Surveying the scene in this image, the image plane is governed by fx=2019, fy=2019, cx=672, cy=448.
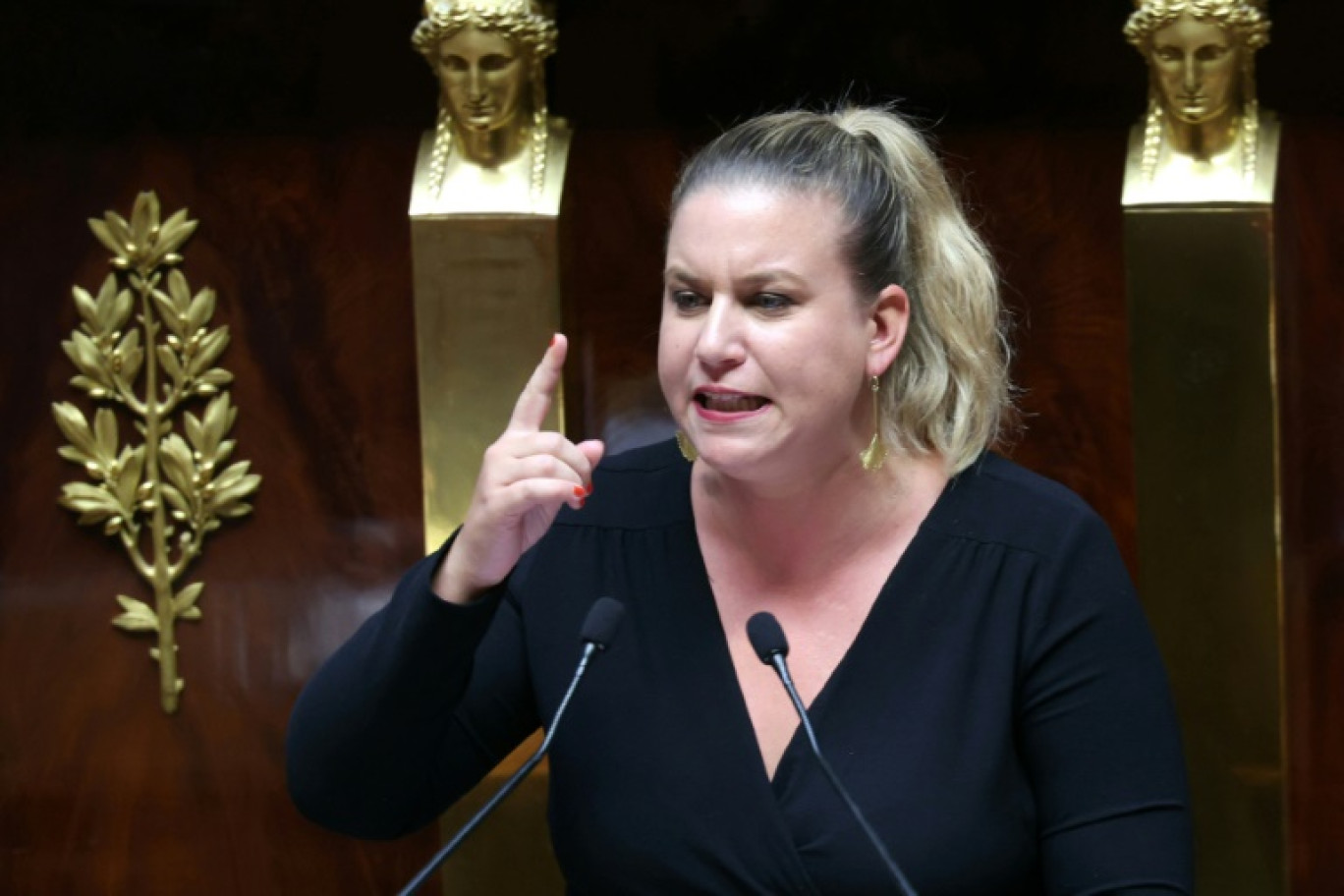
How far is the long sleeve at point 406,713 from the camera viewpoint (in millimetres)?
1464

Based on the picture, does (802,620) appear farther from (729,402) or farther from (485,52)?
(485,52)

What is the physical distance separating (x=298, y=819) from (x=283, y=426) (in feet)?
1.38

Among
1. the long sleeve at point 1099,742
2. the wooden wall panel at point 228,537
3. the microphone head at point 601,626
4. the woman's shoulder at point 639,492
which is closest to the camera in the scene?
the microphone head at point 601,626

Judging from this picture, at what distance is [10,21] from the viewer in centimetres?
209

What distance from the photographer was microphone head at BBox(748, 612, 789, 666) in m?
1.30

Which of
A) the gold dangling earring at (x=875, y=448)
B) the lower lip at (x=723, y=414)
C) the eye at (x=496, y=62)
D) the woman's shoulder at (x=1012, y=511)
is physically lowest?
the woman's shoulder at (x=1012, y=511)

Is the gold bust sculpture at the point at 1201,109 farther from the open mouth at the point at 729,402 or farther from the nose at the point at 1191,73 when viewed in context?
the open mouth at the point at 729,402

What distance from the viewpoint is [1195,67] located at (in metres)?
1.83

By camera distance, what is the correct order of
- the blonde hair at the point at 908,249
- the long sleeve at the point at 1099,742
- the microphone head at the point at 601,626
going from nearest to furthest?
1. the microphone head at the point at 601,626
2. the long sleeve at the point at 1099,742
3. the blonde hair at the point at 908,249

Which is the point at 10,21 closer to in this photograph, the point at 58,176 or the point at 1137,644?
the point at 58,176

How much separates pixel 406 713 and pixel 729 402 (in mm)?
331

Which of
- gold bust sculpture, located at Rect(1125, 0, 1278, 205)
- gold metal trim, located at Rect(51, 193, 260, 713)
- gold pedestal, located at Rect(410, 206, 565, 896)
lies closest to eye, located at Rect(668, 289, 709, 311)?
gold pedestal, located at Rect(410, 206, 565, 896)

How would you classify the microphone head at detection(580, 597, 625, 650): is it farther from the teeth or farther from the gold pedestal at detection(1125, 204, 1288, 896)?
the gold pedestal at detection(1125, 204, 1288, 896)

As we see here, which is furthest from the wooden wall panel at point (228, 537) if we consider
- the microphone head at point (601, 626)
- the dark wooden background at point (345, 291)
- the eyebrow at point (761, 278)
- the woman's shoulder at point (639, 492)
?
the microphone head at point (601, 626)
